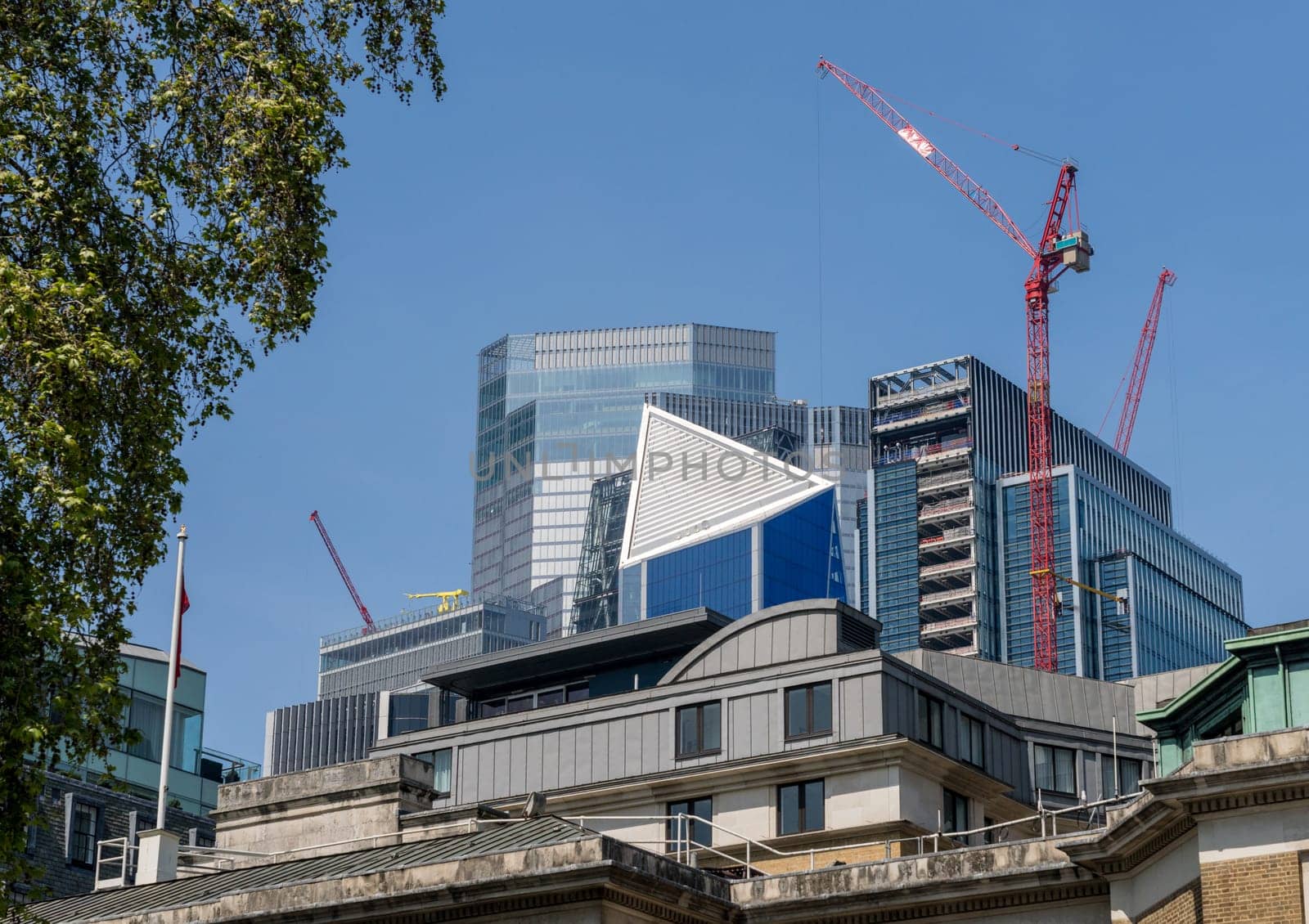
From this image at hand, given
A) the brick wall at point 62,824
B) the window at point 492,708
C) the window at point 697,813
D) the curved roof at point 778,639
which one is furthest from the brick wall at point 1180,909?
the window at point 492,708

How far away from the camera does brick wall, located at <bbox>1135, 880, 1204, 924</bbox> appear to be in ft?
106

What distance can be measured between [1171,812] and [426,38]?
17219 millimetres

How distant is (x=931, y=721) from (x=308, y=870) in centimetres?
2669

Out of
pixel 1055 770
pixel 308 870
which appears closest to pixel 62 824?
pixel 308 870

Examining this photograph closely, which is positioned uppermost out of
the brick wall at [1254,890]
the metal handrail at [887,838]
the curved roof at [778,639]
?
the curved roof at [778,639]

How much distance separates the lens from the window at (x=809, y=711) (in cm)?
6175

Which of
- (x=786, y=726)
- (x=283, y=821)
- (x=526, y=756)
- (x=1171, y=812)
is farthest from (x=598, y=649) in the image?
(x=1171, y=812)

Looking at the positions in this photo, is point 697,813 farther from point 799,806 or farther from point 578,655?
point 578,655

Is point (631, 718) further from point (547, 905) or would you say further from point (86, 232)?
point (86, 232)

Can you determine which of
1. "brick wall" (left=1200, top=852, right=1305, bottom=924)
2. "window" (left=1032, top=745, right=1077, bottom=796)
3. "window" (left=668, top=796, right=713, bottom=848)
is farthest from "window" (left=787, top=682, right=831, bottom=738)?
"brick wall" (left=1200, top=852, right=1305, bottom=924)

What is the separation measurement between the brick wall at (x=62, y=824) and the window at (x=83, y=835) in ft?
0.57

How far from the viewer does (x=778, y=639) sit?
6625 centimetres

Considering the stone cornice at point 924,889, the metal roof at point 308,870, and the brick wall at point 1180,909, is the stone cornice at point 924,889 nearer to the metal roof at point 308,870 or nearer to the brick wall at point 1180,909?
the brick wall at point 1180,909

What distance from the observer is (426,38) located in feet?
108
